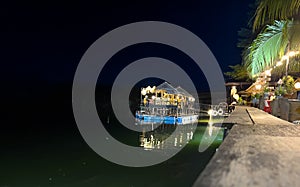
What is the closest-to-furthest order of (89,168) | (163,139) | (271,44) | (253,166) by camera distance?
1. (253,166)
2. (271,44)
3. (89,168)
4. (163,139)

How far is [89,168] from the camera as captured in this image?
1211 centimetres

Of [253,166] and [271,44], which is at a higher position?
[271,44]

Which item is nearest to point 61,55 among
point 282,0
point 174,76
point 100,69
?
point 100,69

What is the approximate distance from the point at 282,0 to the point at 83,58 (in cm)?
4162

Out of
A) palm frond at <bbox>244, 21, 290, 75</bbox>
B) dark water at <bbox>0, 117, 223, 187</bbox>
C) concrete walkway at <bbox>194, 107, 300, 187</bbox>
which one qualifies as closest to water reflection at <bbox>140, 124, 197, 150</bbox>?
dark water at <bbox>0, 117, 223, 187</bbox>

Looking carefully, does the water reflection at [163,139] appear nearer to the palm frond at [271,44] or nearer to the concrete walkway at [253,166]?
the palm frond at [271,44]

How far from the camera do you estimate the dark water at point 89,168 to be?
10172mm

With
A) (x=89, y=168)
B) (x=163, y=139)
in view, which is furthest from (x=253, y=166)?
(x=163, y=139)

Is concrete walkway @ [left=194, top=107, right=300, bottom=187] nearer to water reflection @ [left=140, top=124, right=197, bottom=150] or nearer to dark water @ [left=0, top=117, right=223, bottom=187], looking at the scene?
dark water @ [left=0, top=117, right=223, bottom=187]

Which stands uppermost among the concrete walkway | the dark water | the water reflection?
the concrete walkway

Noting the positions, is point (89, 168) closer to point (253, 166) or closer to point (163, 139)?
point (163, 139)

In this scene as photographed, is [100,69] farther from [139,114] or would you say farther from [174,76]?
[139,114]

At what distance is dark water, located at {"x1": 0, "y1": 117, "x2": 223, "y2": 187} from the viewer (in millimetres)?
10172

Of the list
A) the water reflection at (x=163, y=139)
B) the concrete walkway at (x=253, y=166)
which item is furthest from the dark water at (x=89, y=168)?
the concrete walkway at (x=253, y=166)
